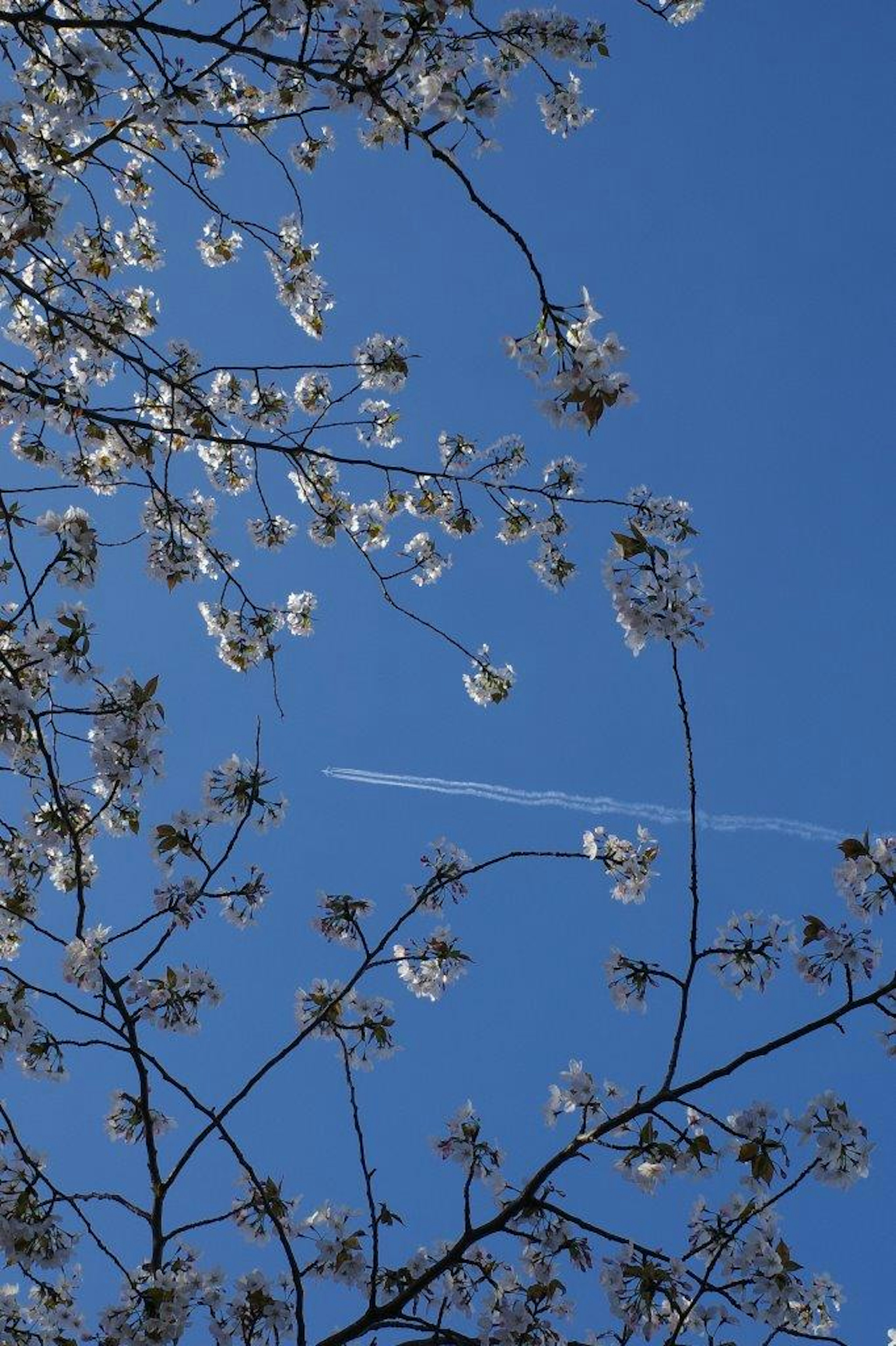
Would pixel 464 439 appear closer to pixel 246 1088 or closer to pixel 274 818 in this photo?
pixel 274 818

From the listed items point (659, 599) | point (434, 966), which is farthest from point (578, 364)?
point (434, 966)

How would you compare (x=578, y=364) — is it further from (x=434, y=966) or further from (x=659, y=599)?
(x=434, y=966)

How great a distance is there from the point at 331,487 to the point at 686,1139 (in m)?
5.12

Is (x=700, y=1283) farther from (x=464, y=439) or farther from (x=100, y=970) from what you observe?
(x=464, y=439)

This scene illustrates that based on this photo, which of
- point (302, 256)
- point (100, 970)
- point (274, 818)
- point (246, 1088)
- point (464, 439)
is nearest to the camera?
point (246, 1088)

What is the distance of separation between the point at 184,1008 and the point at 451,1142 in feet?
4.62

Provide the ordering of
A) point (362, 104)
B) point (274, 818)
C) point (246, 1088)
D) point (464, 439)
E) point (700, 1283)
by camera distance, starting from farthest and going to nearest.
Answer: point (464, 439)
point (274, 818)
point (362, 104)
point (246, 1088)
point (700, 1283)

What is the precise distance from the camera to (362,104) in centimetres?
439

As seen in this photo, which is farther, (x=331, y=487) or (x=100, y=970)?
(x=331, y=487)

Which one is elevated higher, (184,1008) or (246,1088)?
(184,1008)

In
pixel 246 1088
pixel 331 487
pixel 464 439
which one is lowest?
pixel 246 1088

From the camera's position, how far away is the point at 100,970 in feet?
13.1

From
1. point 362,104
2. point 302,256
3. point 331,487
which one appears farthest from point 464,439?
point 362,104

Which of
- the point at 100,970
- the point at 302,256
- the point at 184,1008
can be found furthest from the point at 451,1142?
the point at 302,256
